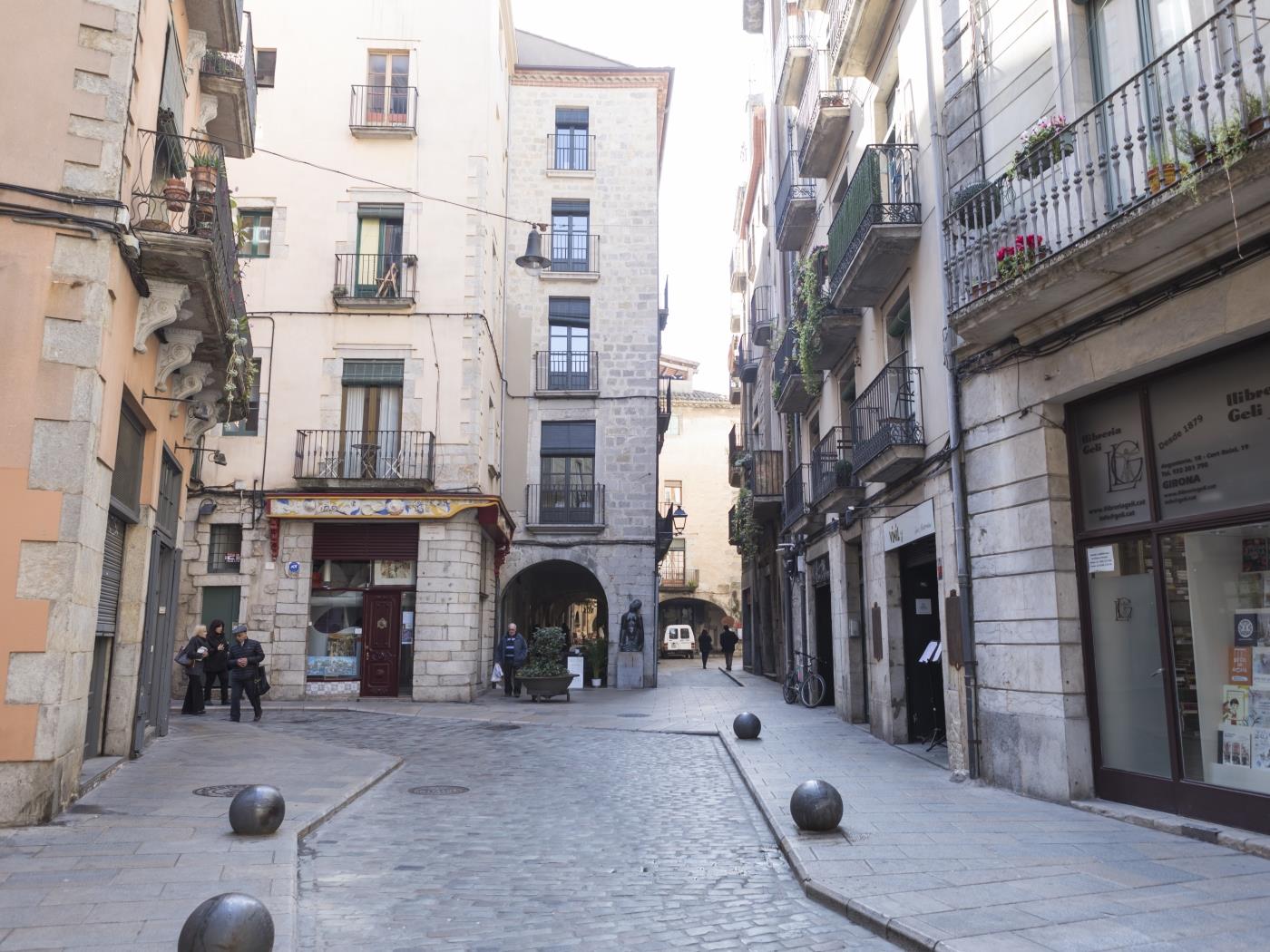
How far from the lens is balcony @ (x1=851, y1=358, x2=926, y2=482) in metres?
11.7

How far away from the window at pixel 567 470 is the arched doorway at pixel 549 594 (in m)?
1.37

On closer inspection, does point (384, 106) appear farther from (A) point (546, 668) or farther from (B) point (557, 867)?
(B) point (557, 867)

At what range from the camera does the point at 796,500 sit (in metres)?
21.6

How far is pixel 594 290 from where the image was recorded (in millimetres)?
27859

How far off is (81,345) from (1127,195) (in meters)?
8.15

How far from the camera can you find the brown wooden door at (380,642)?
20.9m

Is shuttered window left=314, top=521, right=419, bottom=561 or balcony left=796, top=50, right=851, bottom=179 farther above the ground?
balcony left=796, top=50, right=851, bottom=179

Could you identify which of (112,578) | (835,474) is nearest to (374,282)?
(835,474)

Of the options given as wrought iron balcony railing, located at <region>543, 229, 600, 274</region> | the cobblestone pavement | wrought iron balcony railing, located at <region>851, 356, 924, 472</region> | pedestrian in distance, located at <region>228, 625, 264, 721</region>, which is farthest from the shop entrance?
wrought iron balcony railing, located at <region>543, 229, 600, 274</region>

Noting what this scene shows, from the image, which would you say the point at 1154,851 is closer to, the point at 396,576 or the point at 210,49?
the point at 210,49

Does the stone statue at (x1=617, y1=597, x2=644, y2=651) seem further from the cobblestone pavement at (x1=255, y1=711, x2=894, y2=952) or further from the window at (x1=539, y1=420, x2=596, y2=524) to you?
the cobblestone pavement at (x1=255, y1=711, x2=894, y2=952)

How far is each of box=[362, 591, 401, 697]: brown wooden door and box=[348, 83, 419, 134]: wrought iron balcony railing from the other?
10577mm

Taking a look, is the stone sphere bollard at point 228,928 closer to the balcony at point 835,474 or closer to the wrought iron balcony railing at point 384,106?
the balcony at point 835,474

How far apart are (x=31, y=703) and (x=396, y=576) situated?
1396cm
